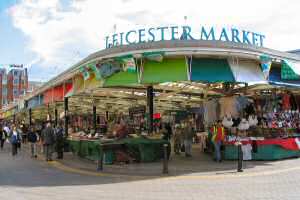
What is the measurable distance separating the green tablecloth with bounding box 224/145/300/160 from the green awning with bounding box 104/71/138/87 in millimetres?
4956

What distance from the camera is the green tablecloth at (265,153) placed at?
17.0m

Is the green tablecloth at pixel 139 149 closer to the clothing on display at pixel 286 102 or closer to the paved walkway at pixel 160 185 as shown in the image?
the paved walkway at pixel 160 185

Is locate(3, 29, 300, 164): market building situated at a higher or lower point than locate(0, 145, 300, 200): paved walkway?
higher

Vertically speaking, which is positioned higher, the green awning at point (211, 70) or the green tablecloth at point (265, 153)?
the green awning at point (211, 70)

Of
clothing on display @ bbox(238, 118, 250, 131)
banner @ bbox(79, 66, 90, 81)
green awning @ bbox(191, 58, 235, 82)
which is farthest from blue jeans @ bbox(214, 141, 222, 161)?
banner @ bbox(79, 66, 90, 81)

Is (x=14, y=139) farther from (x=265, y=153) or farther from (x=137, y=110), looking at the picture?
(x=265, y=153)

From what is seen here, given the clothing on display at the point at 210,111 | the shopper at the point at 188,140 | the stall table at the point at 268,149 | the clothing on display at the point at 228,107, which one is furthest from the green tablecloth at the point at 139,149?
the clothing on display at the point at 210,111

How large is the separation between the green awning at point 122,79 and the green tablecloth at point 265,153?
4.96 meters

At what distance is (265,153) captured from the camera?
671 inches

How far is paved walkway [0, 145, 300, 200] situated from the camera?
32.7ft

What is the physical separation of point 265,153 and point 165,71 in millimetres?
5432

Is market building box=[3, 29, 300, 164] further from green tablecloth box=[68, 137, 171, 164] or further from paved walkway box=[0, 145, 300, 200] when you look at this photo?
paved walkway box=[0, 145, 300, 200]

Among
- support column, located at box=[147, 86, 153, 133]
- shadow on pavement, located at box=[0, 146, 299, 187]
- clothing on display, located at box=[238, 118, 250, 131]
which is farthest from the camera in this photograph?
support column, located at box=[147, 86, 153, 133]

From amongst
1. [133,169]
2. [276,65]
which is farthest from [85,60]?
[276,65]
